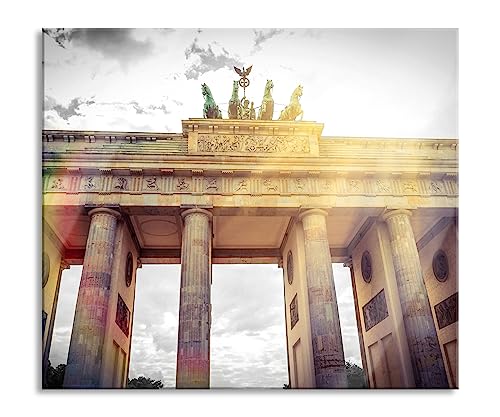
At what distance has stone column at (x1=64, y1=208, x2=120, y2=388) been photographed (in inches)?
335

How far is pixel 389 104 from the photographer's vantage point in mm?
8797

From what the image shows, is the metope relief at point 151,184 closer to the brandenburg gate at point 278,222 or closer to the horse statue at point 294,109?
the brandenburg gate at point 278,222

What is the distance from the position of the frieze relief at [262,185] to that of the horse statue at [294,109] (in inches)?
70.1

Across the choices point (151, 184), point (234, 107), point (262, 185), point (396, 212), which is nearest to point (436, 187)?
point (396, 212)

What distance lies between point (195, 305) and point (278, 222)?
14.2 feet

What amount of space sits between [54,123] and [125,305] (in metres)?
5.97

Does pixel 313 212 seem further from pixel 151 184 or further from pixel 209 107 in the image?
pixel 151 184

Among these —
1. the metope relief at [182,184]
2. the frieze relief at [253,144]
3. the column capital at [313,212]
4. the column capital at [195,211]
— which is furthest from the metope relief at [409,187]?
the metope relief at [182,184]

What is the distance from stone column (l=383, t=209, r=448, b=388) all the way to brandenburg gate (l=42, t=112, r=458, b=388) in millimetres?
29

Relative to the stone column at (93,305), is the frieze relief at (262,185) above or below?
above

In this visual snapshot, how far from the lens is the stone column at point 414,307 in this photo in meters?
9.21

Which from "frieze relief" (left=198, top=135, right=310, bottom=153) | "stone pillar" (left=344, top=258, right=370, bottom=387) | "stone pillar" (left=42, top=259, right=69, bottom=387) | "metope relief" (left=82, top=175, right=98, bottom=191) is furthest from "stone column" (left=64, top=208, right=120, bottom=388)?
"stone pillar" (left=344, top=258, right=370, bottom=387)
